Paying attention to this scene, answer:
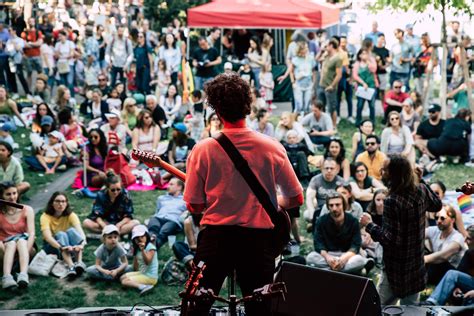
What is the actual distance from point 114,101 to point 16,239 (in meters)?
6.39

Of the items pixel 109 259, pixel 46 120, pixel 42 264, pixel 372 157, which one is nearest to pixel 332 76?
pixel 372 157

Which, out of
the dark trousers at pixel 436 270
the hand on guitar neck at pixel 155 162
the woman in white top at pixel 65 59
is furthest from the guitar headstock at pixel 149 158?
the woman in white top at pixel 65 59

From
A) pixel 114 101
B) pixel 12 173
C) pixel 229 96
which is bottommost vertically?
pixel 114 101

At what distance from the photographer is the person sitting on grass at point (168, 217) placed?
8328mm

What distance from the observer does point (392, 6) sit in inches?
480

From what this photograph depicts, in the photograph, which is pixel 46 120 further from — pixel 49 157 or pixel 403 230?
pixel 403 230

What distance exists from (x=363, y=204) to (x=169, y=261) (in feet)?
8.18

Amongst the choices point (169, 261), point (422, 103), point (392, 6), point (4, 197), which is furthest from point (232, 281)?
point (422, 103)

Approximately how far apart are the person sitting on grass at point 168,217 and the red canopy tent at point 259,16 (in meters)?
7.43

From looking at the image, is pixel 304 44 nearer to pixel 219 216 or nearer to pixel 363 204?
pixel 363 204

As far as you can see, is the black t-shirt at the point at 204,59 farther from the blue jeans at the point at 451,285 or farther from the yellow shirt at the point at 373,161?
the blue jeans at the point at 451,285

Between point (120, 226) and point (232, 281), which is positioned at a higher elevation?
point (232, 281)

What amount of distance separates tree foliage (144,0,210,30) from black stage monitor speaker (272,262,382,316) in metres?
17.6

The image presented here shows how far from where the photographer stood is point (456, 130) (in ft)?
36.8
